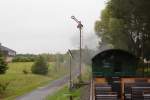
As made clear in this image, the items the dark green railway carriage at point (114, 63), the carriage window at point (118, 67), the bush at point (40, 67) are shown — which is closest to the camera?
the dark green railway carriage at point (114, 63)

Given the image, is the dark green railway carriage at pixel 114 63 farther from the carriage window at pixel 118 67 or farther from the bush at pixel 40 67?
the bush at pixel 40 67

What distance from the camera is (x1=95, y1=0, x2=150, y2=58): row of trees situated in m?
44.7

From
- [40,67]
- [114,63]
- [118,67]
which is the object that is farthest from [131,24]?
[40,67]

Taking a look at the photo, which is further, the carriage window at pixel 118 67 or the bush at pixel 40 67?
the bush at pixel 40 67

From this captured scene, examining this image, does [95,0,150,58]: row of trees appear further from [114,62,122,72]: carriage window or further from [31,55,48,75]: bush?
[31,55,48,75]: bush

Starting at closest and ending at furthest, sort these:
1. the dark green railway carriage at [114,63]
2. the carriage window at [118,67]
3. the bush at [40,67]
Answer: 1. the dark green railway carriage at [114,63]
2. the carriage window at [118,67]
3. the bush at [40,67]

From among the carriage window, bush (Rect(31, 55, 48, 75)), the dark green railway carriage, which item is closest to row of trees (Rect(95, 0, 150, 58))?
the dark green railway carriage

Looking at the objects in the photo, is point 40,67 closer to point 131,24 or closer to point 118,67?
point 131,24

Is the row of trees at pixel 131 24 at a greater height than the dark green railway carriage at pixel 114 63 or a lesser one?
greater

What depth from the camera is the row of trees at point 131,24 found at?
147ft

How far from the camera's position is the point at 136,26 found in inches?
2138

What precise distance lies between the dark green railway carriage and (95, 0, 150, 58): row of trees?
412cm

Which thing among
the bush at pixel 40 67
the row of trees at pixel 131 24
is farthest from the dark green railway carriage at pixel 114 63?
the bush at pixel 40 67

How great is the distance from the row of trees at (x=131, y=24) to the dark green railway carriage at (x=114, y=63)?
412 centimetres
